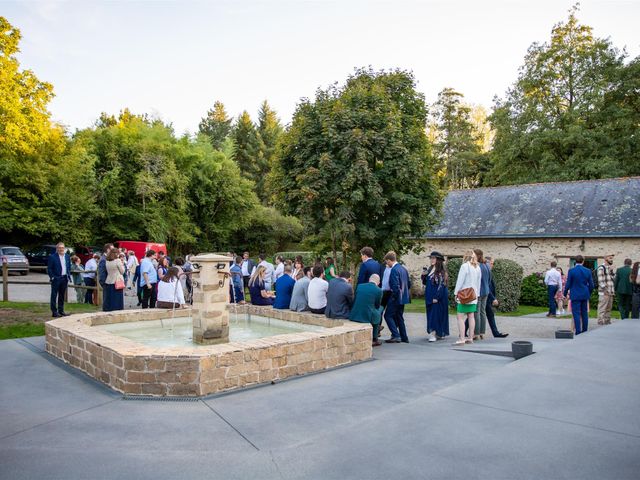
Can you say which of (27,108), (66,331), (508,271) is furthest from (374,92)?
(27,108)

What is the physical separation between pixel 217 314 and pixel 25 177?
83.5 feet

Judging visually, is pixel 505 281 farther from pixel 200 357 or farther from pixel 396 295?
pixel 200 357

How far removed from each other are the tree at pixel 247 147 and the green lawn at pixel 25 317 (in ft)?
127

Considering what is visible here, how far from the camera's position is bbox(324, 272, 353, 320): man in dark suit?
9047 mm

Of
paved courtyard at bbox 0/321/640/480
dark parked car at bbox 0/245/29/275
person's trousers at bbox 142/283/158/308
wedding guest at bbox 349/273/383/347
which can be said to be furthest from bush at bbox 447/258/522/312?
dark parked car at bbox 0/245/29/275

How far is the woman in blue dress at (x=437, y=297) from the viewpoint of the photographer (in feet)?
32.6

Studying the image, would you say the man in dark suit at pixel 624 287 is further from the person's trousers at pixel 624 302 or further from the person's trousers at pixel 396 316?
the person's trousers at pixel 396 316

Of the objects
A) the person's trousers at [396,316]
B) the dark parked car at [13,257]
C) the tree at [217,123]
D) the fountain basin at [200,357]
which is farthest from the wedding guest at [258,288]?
the tree at [217,123]

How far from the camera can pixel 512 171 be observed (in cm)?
3428

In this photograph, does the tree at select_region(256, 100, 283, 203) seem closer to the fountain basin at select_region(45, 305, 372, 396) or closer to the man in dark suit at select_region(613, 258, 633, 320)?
the man in dark suit at select_region(613, 258, 633, 320)

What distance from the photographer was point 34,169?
27.6 metres

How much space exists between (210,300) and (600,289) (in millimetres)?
10447

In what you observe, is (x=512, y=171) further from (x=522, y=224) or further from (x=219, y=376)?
(x=219, y=376)

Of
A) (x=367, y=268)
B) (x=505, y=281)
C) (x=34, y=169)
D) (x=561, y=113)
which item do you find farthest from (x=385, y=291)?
(x=561, y=113)
